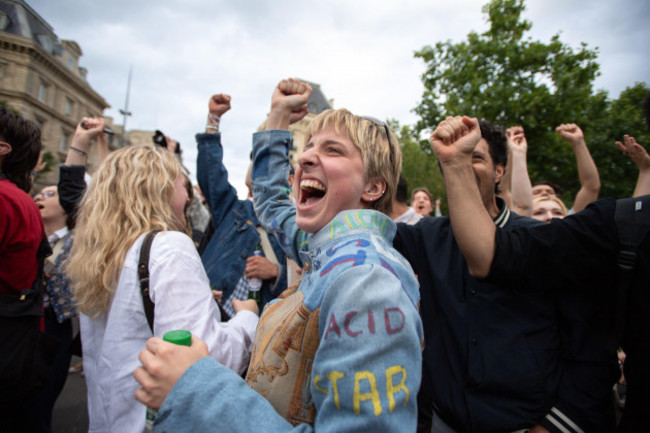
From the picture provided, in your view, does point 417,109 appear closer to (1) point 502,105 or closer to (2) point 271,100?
(1) point 502,105

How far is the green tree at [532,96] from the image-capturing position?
11398 millimetres

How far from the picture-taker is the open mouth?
55.7 inches

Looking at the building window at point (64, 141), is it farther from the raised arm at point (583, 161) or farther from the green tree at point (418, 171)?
the raised arm at point (583, 161)

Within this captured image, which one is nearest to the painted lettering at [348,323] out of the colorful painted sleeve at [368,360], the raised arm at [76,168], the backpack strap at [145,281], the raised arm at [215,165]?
the colorful painted sleeve at [368,360]

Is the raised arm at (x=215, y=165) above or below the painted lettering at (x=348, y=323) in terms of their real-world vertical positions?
above

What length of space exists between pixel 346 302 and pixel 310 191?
812 millimetres

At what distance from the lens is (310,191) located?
1542mm

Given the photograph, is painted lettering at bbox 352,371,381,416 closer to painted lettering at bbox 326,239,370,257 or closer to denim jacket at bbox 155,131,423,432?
denim jacket at bbox 155,131,423,432

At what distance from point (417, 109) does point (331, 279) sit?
581 inches

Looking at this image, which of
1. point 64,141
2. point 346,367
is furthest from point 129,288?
point 64,141

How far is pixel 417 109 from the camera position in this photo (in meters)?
14.3

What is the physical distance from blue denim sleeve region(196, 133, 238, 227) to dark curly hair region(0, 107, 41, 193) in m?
1.09

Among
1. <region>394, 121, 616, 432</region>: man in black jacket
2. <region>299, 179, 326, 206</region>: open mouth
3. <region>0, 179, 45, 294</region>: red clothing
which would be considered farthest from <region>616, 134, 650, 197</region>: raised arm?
<region>0, 179, 45, 294</region>: red clothing

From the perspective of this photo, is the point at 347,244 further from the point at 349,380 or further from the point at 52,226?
the point at 52,226
